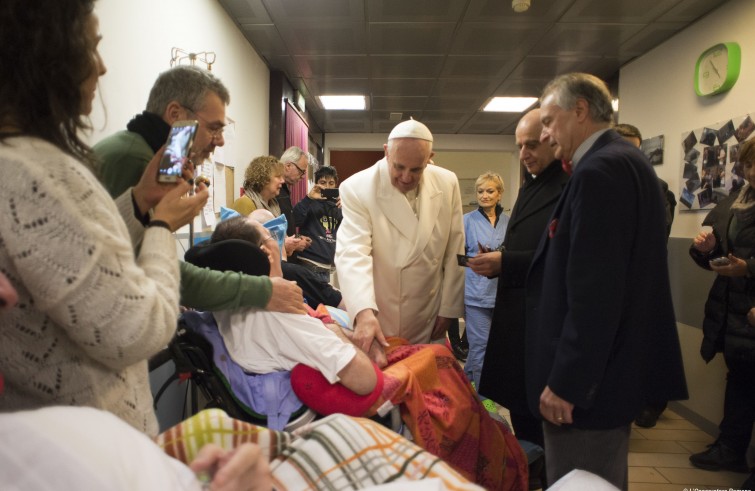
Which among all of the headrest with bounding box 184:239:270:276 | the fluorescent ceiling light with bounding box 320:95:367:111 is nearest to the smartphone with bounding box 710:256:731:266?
the headrest with bounding box 184:239:270:276

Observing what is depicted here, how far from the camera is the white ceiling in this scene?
3295 mm

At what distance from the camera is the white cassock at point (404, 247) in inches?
78.3

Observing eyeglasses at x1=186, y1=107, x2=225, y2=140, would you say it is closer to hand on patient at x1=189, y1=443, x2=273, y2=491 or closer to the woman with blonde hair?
hand on patient at x1=189, y1=443, x2=273, y2=491

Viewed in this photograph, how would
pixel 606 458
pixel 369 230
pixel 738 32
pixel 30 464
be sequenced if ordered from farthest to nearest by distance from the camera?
pixel 738 32
pixel 369 230
pixel 606 458
pixel 30 464

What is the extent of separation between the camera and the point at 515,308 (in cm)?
174

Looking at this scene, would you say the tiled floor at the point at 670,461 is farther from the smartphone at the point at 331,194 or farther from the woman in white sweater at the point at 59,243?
the woman in white sweater at the point at 59,243

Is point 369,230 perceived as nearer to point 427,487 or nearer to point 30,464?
point 427,487

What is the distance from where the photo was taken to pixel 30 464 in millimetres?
392

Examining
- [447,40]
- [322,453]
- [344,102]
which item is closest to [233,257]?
[322,453]

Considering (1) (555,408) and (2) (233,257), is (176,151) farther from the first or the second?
(1) (555,408)

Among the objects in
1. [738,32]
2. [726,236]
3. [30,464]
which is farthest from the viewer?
[738,32]

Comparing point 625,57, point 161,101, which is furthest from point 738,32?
point 161,101

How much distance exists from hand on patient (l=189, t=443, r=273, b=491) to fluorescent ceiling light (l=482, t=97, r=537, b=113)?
5.74 meters

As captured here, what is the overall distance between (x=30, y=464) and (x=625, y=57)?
488 cm
